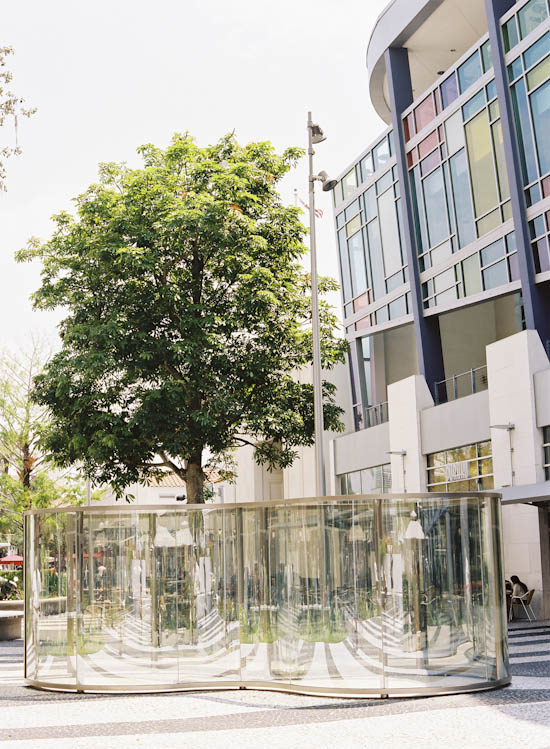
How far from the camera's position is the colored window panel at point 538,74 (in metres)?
23.0

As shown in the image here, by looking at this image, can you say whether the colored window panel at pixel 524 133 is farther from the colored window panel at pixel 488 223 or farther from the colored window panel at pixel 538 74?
the colored window panel at pixel 488 223

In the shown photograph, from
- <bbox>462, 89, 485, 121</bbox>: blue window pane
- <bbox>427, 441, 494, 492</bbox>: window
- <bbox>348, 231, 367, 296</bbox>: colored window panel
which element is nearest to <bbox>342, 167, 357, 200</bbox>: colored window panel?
<bbox>348, 231, 367, 296</bbox>: colored window panel

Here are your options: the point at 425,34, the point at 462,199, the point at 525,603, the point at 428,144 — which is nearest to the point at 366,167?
the point at 428,144

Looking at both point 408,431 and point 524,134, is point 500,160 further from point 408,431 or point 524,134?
point 408,431

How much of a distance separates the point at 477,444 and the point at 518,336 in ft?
13.5

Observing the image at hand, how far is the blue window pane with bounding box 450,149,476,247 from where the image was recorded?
2695 centimetres

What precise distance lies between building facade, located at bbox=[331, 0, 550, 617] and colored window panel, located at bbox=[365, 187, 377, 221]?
0.16 feet

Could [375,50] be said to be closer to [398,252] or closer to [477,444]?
[398,252]

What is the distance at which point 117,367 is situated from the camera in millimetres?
22859

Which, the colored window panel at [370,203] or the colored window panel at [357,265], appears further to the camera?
the colored window panel at [357,265]

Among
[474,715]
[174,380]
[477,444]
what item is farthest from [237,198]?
[474,715]

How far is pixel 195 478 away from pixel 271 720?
1382cm

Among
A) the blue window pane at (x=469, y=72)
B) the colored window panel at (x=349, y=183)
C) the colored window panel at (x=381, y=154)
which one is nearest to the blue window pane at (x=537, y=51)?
the blue window pane at (x=469, y=72)

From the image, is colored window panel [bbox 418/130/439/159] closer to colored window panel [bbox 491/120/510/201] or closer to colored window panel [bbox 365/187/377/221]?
colored window panel [bbox 491/120/510/201]
